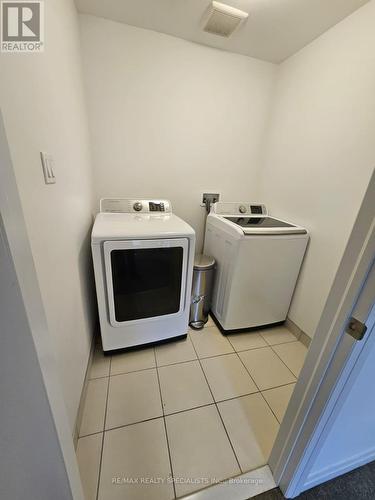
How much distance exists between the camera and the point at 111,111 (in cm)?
164

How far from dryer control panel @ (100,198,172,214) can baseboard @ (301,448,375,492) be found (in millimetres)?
1836

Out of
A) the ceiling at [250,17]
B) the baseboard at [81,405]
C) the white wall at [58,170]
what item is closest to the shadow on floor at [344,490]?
the baseboard at [81,405]

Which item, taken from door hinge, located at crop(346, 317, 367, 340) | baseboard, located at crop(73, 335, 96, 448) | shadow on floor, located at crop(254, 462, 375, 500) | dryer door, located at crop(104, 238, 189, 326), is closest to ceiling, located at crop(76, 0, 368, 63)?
dryer door, located at crop(104, 238, 189, 326)

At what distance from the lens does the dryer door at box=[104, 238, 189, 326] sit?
4.08ft

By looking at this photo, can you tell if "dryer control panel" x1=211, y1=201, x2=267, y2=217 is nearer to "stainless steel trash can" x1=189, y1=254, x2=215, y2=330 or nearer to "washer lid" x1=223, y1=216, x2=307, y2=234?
"washer lid" x1=223, y1=216, x2=307, y2=234

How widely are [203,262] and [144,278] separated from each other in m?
0.59

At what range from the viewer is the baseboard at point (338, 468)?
34.8 inches

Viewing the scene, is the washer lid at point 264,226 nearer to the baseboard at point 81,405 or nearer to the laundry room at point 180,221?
the laundry room at point 180,221

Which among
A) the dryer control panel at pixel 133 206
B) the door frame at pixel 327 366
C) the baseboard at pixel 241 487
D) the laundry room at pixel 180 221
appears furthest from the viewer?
the dryer control panel at pixel 133 206

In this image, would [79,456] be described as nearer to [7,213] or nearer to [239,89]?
[7,213]

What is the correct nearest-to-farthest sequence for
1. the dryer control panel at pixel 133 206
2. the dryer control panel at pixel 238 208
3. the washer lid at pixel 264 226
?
1. the washer lid at pixel 264 226
2. the dryer control panel at pixel 133 206
3. the dryer control panel at pixel 238 208

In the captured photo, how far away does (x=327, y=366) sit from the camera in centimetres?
66

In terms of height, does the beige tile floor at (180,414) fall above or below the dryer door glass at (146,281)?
below

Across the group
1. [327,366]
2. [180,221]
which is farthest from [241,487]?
[180,221]
